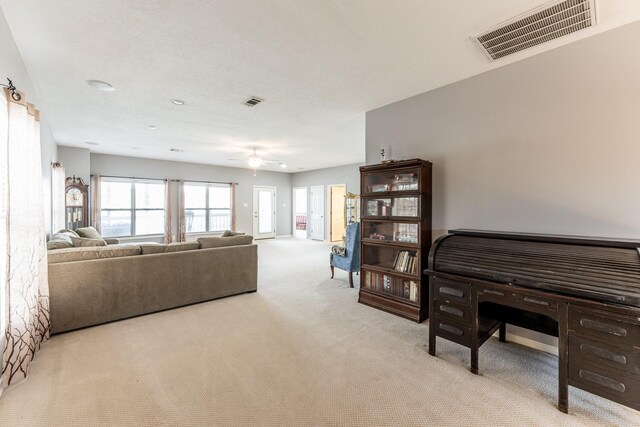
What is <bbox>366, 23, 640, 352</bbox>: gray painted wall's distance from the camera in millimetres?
2035

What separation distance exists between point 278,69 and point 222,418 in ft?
9.17

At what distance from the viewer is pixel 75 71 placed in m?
2.67

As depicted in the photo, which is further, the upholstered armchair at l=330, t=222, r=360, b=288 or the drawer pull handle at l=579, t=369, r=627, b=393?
the upholstered armchair at l=330, t=222, r=360, b=288

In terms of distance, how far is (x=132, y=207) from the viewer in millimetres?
7477

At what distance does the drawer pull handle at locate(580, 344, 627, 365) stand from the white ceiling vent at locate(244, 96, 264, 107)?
3.65m

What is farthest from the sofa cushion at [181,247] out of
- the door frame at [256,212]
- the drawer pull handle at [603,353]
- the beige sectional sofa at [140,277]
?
the door frame at [256,212]

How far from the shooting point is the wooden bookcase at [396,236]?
3.00 meters

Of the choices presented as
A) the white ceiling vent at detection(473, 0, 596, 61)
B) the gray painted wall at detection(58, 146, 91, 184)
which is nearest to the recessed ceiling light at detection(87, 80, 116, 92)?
the white ceiling vent at detection(473, 0, 596, 61)

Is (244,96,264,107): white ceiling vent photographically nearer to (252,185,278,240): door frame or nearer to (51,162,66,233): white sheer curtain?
(51,162,66,233): white sheer curtain

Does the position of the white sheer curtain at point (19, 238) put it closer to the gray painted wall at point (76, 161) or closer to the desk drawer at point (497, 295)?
the desk drawer at point (497, 295)

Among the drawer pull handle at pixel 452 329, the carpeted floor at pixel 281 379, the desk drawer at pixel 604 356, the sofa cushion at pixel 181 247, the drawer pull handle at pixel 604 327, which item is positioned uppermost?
the sofa cushion at pixel 181 247

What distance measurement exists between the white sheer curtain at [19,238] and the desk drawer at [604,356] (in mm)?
3692

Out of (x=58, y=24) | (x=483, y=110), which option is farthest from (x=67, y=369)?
(x=483, y=110)

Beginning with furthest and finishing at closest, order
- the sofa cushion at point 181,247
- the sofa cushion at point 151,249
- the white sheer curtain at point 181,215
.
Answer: the white sheer curtain at point 181,215
the sofa cushion at point 181,247
the sofa cushion at point 151,249
